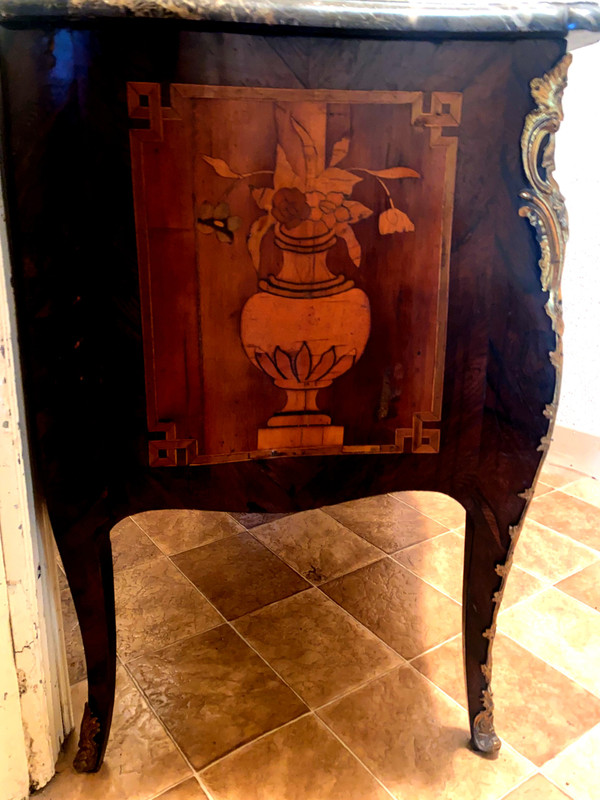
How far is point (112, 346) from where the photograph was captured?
706mm

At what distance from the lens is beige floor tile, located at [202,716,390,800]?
0.90 meters

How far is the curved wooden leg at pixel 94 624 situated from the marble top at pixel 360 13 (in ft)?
1.78

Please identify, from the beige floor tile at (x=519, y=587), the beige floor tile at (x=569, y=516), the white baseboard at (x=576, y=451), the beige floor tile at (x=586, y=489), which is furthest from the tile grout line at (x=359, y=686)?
the white baseboard at (x=576, y=451)

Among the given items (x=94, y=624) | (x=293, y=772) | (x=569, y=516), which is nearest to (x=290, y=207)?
(x=94, y=624)

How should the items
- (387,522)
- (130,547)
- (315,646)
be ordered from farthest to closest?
(387,522)
(130,547)
(315,646)

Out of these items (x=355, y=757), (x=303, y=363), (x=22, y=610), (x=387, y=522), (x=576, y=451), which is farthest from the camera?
(x=576, y=451)

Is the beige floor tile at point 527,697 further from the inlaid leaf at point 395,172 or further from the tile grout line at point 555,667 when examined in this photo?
the inlaid leaf at point 395,172

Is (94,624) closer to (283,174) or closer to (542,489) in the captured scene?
(283,174)

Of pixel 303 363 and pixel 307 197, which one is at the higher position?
pixel 307 197

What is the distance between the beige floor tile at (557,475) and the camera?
1880 millimetres

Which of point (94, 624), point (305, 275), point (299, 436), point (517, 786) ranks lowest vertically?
point (517, 786)

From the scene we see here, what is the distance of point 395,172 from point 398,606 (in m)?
0.90

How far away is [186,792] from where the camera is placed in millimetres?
903

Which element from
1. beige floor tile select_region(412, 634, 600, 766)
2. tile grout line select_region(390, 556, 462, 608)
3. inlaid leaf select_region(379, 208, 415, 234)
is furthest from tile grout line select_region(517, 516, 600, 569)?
inlaid leaf select_region(379, 208, 415, 234)
